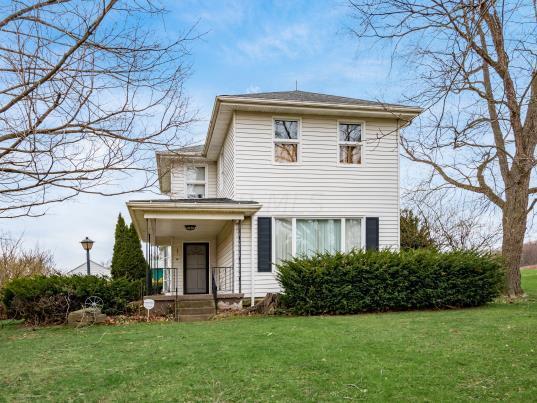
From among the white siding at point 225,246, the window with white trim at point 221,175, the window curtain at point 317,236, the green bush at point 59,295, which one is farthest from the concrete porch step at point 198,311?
the window with white trim at point 221,175

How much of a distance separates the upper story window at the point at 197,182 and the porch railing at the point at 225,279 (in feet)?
10.0

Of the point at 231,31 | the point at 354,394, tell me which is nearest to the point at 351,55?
the point at 231,31

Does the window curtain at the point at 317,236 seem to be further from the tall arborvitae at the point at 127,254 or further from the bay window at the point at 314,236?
the tall arborvitae at the point at 127,254

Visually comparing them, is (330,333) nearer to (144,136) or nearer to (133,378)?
(133,378)

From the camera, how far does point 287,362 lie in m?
6.04

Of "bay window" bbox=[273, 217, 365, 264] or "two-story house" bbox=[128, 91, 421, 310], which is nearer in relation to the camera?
"two-story house" bbox=[128, 91, 421, 310]

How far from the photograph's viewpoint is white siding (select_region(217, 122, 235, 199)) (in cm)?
1323

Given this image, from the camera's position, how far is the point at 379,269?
1111cm

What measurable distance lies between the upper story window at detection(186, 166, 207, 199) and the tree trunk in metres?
10.2

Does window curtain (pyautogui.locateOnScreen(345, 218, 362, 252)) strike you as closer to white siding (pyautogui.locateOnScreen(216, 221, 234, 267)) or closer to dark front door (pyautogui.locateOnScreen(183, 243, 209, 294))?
white siding (pyautogui.locateOnScreen(216, 221, 234, 267))

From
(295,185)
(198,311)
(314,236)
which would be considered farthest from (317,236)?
(198,311)

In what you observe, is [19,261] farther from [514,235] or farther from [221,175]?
[514,235]

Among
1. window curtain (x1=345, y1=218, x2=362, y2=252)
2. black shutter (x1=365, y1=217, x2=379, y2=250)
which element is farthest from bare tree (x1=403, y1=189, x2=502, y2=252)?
window curtain (x1=345, y1=218, x2=362, y2=252)

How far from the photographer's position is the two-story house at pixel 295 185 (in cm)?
1276
